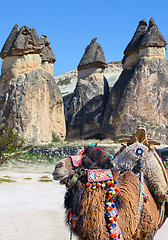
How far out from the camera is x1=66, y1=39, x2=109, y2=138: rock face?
21309mm

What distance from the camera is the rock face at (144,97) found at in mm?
17641

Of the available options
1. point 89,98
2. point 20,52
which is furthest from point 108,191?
point 89,98

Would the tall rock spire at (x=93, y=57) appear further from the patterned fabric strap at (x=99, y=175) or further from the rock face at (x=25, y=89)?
the patterned fabric strap at (x=99, y=175)

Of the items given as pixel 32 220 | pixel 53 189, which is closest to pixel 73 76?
pixel 53 189

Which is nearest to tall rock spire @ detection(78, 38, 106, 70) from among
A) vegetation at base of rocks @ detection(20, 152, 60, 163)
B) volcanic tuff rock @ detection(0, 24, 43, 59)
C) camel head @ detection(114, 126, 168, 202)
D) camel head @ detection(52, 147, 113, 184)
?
volcanic tuff rock @ detection(0, 24, 43, 59)

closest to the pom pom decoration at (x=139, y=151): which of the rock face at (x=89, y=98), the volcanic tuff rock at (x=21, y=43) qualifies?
the volcanic tuff rock at (x=21, y=43)

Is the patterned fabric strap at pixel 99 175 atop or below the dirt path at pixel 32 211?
atop

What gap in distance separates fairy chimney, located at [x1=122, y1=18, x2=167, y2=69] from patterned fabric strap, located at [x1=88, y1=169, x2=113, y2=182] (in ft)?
55.8

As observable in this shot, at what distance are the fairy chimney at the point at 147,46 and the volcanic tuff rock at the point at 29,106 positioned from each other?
5.44 m

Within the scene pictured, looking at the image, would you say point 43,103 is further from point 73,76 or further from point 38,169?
point 73,76

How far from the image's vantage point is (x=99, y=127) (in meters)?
21.0

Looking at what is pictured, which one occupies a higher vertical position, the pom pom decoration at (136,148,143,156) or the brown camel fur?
the pom pom decoration at (136,148,143,156)

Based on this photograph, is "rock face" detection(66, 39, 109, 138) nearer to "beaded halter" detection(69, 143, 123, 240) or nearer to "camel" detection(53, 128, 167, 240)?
"camel" detection(53, 128, 167, 240)

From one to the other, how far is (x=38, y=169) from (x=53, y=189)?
474 centimetres
